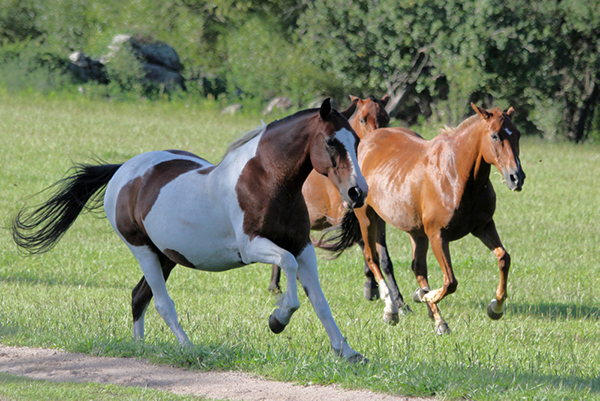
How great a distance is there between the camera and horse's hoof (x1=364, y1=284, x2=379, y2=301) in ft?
29.5

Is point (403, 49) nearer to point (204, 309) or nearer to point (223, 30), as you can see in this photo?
point (223, 30)

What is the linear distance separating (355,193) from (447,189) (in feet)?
9.37

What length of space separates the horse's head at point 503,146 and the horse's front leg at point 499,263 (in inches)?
25.8

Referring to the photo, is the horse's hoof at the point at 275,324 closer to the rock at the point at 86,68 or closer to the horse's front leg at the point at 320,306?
the horse's front leg at the point at 320,306

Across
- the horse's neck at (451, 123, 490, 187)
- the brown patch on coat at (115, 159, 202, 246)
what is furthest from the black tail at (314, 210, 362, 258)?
the brown patch on coat at (115, 159, 202, 246)

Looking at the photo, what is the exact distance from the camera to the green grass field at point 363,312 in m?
4.77

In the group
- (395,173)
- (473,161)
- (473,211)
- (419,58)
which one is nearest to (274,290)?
(395,173)

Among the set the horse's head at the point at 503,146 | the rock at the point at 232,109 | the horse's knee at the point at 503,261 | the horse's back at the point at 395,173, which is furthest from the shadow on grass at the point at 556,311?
the rock at the point at 232,109

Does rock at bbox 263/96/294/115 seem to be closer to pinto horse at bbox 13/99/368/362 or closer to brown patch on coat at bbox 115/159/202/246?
brown patch on coat at bbox 115/159/202/246

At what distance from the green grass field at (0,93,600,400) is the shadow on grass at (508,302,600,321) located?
27 millimetres

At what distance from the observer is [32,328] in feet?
20.0

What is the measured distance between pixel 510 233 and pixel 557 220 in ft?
5.41

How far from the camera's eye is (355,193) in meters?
4.65

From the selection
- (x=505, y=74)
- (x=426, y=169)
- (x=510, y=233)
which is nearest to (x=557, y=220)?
(x=510, y=233)
